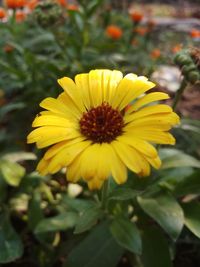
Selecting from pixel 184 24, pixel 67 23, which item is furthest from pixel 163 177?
pixel 184 24

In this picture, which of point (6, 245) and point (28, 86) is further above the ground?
point (28, 86)

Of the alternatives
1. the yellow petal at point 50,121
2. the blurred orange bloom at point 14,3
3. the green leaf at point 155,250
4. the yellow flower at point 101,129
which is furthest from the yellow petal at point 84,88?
the blurred orange bloom at point 14,3

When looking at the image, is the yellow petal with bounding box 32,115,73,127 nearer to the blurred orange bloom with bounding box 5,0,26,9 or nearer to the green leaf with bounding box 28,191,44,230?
the green leaf with bounding box 28,191,44,230

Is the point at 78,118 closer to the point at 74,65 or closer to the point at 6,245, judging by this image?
the point at 6,245

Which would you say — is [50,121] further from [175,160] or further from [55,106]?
[175,160]

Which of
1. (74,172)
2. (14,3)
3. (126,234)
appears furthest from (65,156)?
(14,3)

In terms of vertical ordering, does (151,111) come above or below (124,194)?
above

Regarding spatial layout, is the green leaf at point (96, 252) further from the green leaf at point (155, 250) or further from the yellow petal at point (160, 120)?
the yellow petal at point (160, 120)
